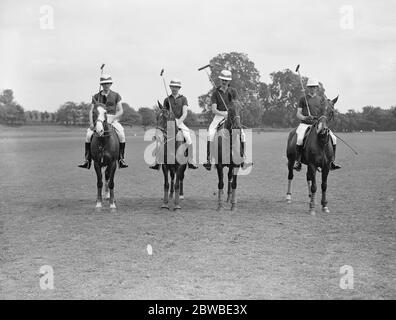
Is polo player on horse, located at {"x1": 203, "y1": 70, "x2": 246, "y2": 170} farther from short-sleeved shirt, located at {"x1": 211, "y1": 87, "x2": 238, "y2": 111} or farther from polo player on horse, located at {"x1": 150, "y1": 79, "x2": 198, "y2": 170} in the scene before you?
polo player on horse, located at {"x1": 150, "y1": 79, "x2": 198, "y2": 170}

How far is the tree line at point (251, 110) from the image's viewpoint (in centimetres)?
8856

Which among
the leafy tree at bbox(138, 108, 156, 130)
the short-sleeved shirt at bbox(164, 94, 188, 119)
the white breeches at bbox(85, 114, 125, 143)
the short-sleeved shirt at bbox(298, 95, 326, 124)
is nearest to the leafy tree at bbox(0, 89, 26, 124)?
the leafy tree at bbox(138, 108, 156, 130)

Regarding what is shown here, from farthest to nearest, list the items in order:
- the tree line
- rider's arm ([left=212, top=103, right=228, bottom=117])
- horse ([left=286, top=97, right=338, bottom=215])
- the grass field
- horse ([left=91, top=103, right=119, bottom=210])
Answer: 1. the tree line
2. rider's arm ([left=212, top=103, right=228, bottom=117])
3. horse ([left=91, top=103, right=119, bottom=210])
4. horse ([left=286, top=97, right=338, bottom=215])
5. the grass field

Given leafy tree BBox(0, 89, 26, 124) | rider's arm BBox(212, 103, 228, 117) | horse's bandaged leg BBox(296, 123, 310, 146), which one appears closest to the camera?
rider's arm BBox(212, 103, 228, 117)

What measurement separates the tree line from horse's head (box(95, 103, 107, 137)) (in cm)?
6766

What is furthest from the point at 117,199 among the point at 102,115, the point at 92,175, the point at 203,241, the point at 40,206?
the point at 92,175

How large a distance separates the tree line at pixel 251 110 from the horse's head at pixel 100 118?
6766 centimetres

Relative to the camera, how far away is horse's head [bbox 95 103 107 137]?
477 inches

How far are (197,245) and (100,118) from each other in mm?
4627

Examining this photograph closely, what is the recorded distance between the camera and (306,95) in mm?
13562

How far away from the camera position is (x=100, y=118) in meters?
12.2

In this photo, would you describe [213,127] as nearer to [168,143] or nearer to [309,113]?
[168,143]
